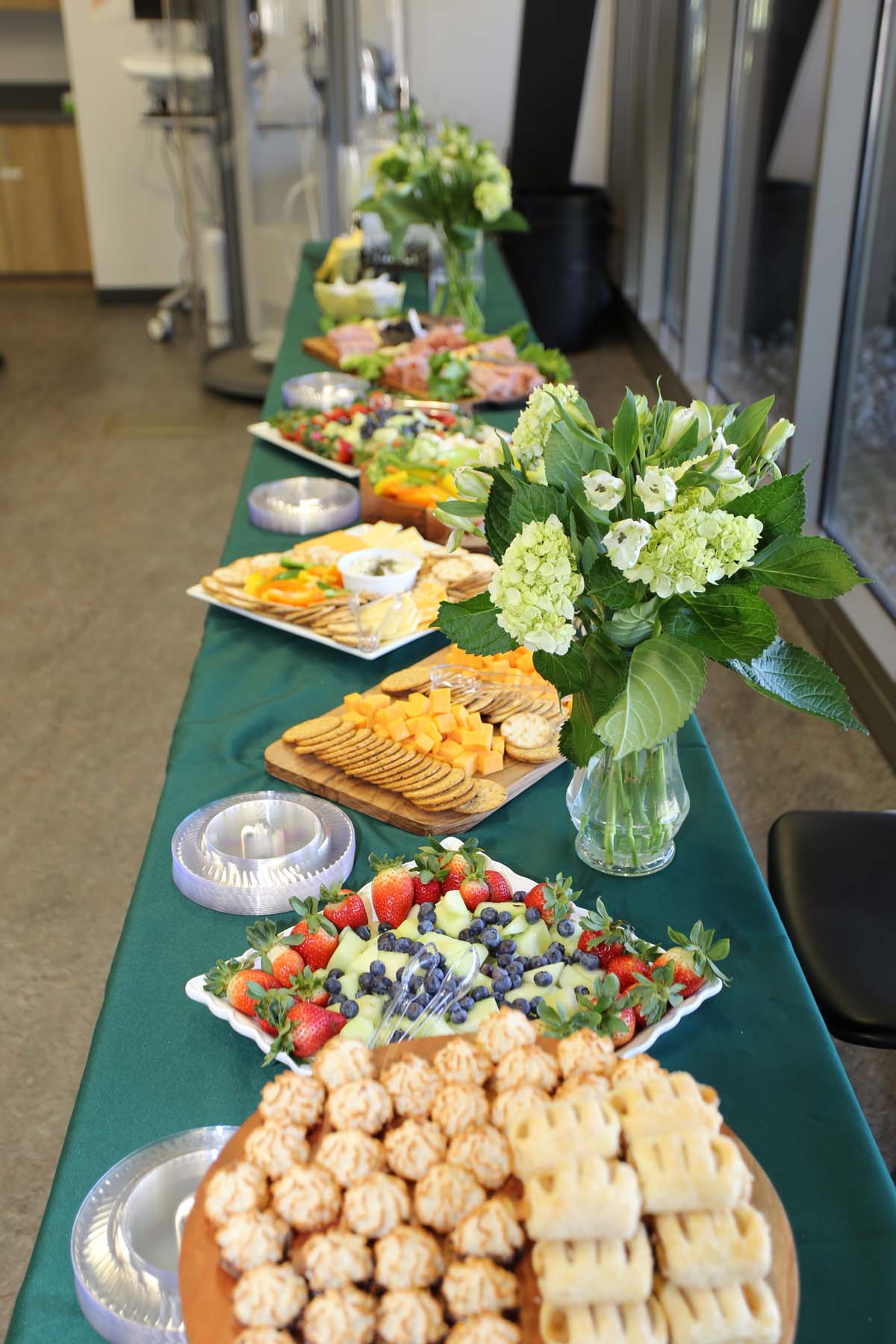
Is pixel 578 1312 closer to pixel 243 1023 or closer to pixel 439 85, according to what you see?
pixel 243 1023

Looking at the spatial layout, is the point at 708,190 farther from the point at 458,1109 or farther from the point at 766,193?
the point at 458,1109

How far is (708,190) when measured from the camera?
15.9 ft

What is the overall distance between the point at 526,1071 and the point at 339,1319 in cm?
19

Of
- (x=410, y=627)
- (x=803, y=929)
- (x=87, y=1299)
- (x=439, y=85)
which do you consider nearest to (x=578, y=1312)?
(x=87, y=1299)

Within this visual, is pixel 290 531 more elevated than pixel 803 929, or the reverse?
pixel 290 531

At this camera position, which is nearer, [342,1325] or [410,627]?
[342,1325]

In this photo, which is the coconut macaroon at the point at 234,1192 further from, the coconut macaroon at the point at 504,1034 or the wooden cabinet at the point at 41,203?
the wooden cabinet at the point at 41,203

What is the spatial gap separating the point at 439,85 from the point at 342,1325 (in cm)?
690

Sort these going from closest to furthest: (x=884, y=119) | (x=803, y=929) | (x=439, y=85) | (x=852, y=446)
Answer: (x=803, y=929) → (x=884, y=119) → (x=852, y=446) → (x=439, y=85)

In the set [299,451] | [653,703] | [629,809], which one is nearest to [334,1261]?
[653,703]

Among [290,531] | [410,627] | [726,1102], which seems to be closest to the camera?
[726,1102]

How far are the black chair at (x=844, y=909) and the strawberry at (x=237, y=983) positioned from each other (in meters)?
0.72

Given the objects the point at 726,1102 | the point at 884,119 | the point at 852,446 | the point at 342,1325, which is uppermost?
the point at 884,119

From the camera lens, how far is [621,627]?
42.1 inches
